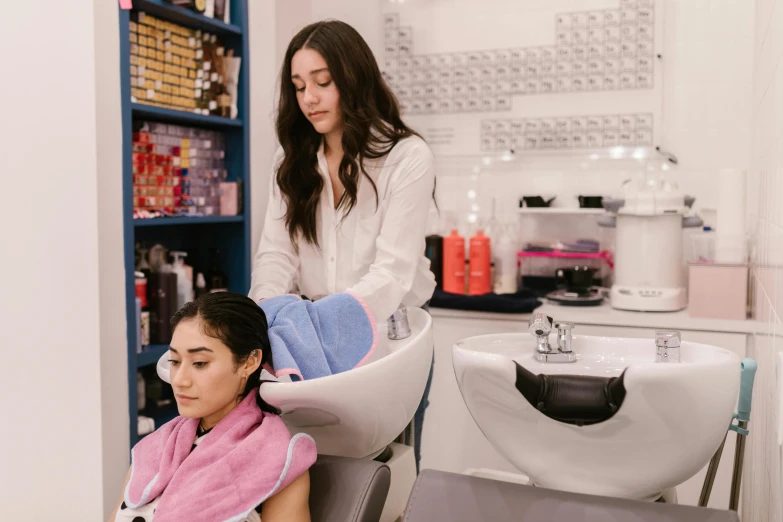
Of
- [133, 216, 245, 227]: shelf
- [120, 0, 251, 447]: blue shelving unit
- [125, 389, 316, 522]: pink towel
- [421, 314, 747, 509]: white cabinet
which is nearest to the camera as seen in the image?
[125, 389, 316, 522]: pink towel

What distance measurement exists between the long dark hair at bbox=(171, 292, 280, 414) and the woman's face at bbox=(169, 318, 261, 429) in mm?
14

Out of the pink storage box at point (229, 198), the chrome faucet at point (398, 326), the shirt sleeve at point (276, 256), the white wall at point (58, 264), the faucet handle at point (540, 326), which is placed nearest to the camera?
the faucet handle at point (540, 326)

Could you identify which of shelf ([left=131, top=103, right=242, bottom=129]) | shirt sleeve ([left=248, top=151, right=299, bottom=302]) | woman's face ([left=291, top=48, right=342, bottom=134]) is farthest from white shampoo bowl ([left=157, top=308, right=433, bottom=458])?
shelf ([left=131, top=103, right=242, bottom=129])

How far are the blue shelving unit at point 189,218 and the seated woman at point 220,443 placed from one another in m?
1.04

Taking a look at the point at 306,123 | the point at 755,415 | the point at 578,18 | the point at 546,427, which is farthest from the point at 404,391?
the point at 578,18

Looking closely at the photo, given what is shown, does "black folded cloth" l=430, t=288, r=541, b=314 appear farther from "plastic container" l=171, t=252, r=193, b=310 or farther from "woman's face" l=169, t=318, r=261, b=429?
"woman's face" l=169, t=318, r=261, b=429

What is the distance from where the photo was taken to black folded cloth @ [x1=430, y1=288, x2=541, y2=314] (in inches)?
109

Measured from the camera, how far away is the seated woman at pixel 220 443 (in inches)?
51.1

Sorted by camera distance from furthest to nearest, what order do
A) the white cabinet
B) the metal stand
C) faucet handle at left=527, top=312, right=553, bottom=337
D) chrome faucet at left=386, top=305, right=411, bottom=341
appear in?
the white cabinet, chrome faucet at left=386, top=305, right=411, bottom=341, faucet handle at left=527, top=312, right=553, bottom=337, the metal stand

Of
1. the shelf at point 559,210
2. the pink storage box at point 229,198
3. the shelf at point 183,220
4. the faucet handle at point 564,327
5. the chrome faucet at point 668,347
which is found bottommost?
the chrome faucet at point 668,347

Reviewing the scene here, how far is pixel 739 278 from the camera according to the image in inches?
101

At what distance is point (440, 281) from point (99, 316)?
145cm

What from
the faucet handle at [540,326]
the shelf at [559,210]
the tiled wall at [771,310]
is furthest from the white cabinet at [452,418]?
the faucet handle at [540,326]

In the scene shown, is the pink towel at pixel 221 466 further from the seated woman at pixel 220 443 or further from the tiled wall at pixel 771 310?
the tiled wall at pixel 771 310
